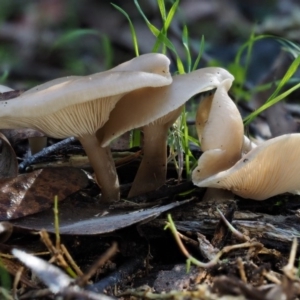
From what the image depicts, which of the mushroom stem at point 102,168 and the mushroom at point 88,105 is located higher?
the mushroom at point 88,105

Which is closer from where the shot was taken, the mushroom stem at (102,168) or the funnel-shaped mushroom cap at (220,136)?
the funnel-shaped mushroom cap at (220,136)

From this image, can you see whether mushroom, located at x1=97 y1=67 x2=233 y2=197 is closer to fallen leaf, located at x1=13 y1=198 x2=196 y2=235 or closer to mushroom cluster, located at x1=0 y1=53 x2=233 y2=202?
mushroom cluster, located at x1=0 y1=53 x2=233 y2=202

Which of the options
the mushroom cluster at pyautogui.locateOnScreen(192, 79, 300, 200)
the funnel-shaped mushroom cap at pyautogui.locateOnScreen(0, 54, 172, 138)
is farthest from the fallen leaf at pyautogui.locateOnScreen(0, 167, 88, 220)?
the mushroom cluster at pyautogui.locateOnScreen(192, 79, 300, 200)

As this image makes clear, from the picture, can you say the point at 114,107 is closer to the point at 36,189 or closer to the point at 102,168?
the point at 102,168

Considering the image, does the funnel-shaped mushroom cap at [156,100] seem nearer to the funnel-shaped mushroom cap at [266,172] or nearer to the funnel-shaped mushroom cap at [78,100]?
the funnel-shaped mushroom cap at [78,100]

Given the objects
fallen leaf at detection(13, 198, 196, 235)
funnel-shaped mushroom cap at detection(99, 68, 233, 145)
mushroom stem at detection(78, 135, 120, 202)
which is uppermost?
funnel-shaped mushroom cap at detection(99, 68, 233, 145)

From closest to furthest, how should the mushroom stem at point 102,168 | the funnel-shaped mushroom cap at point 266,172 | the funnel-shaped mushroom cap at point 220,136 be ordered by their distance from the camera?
the funnel-shaped mushroom cap at point 266,172 → the funnel-shaped mushroom cap at point 220,136 → the mushroom stem at point 102,168

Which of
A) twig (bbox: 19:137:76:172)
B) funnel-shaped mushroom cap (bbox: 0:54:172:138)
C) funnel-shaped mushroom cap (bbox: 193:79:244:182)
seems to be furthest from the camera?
twig (bbox: 19:137:76:172)

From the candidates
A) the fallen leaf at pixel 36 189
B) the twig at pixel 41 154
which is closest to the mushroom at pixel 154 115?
the fallen leaf at pixel 36 189
